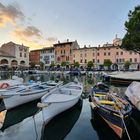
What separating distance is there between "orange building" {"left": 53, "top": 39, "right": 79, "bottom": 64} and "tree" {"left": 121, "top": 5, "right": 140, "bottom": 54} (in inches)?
2251

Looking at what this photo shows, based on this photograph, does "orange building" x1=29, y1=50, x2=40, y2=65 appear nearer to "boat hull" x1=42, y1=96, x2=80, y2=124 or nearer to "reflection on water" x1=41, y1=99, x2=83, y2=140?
"reflection on water" x1=41, y1=99, x2=83, y2=140

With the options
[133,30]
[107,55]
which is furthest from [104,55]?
[133,30]

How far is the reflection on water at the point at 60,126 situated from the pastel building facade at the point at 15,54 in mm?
71607

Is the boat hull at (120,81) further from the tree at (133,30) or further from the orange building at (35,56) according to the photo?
the orange building at (35,56)

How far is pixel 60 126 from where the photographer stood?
10.3m

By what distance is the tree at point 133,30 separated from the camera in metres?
25.5

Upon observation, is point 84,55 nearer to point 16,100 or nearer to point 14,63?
point 14,63

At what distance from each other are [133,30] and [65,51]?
62749 millimetres

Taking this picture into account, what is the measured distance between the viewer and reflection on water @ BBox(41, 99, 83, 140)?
916cm

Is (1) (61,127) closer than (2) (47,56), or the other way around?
(1) (61,127)

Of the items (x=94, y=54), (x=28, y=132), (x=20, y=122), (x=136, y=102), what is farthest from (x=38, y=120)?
(x=94, y=54)

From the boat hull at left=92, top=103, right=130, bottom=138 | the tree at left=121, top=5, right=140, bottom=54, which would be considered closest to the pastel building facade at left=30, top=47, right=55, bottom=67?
the tree at left=121, top=5, right=140, bottom=54

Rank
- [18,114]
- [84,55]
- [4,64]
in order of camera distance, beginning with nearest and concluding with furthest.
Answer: [18,114], [4,64], [84,55]

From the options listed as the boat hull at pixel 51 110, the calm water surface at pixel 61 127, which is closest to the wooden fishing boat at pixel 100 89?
the calm water surface at pixel 61 127
